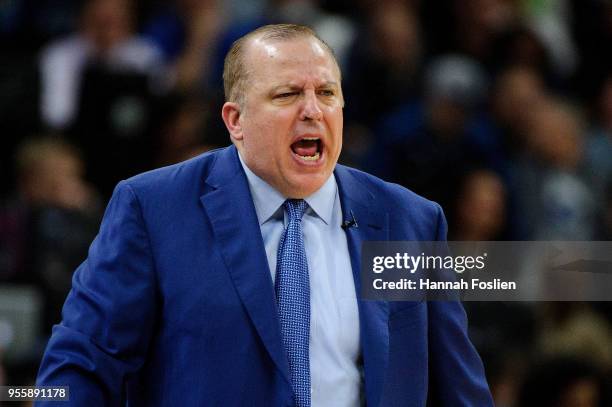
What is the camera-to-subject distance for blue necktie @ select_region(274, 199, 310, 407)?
2477mm

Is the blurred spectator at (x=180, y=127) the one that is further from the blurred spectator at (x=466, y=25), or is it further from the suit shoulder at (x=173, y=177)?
the suit shoulder at (x=173, y=177)

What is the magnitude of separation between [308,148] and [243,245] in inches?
10.5

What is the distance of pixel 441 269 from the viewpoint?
2.66 metres

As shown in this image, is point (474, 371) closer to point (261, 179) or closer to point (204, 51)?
point (261, 179)

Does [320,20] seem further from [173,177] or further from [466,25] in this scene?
[173,177]

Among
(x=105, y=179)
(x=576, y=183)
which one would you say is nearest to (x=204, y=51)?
(x=105, y=179)

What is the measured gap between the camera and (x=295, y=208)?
2654 millimetres

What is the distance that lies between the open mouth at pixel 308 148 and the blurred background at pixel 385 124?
1.96 meters

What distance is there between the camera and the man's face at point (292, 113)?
257cm

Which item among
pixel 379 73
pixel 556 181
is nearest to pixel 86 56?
pixel 379 73

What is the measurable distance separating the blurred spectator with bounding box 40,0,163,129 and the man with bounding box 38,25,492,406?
9.46 ft

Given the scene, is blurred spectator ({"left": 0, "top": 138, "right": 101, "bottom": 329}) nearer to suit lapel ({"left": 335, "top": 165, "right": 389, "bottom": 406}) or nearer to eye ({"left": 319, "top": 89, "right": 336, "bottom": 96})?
suit lapel ({"left": 335, "top": 165, "right": 389, "bottom": 406})

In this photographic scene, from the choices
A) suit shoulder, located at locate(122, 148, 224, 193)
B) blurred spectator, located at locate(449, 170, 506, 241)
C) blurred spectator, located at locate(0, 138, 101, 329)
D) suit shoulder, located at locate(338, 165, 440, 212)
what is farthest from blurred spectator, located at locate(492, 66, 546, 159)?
suit shoulder, located at locate(122, 148, 224, 193)

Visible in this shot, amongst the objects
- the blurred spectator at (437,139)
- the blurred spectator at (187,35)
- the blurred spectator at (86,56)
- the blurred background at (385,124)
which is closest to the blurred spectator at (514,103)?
the blurred background at (385,124)
